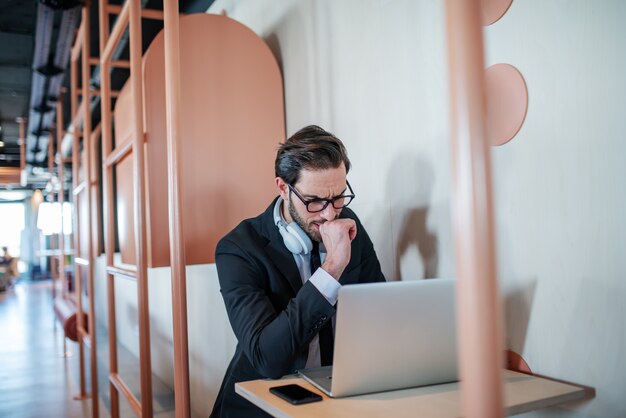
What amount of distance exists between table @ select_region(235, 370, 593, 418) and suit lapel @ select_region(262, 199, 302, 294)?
0.41m

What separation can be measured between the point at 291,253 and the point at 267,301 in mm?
216

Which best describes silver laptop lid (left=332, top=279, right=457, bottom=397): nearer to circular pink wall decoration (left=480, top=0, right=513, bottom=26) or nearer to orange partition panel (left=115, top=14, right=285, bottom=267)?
circular pink wall decoration (left=480, top=0, right=513, bottom=26)

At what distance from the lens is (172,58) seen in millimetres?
1775

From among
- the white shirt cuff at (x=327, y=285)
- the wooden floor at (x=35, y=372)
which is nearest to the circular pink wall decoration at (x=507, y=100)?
the white shirt cuff at (x=327, y=285)

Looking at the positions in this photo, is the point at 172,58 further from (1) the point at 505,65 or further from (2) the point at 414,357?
(2) the point at 414,357

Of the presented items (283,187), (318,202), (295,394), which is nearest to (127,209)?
(283,187)

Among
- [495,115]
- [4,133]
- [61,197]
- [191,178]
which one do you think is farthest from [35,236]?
[495,115]

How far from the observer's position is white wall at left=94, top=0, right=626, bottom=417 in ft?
3.86

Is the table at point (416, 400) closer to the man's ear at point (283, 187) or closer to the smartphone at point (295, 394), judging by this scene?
the smartphone at point (295, 394)

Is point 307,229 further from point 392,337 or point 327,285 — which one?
point 392,337

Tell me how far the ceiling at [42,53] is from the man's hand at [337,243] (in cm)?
255

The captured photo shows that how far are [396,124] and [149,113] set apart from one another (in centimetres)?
107

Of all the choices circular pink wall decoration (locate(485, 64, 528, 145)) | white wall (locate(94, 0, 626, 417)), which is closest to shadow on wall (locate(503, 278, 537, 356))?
white wall (locate(94, 0, 626, 417))

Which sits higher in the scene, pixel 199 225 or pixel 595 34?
pixel 595 34
